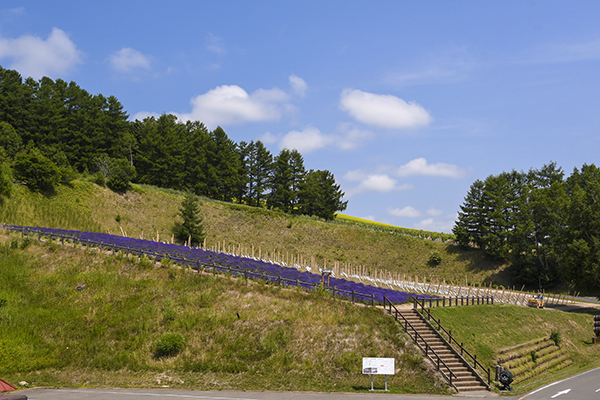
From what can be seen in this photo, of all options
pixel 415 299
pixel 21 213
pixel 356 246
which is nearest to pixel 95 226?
pixel 21 213

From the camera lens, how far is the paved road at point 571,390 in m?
22.6

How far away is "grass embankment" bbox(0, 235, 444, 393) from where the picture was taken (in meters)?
24.2

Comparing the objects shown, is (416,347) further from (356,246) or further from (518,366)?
(356,246)

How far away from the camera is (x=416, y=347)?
25688 millimetres

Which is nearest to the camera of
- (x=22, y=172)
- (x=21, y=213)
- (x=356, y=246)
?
(x=21, y=213)

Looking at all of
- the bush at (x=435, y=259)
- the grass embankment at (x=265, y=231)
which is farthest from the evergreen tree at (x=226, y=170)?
the bush at (x=435, y=259)

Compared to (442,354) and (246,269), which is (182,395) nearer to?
(442,354)

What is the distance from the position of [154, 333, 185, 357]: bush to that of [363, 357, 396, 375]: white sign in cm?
1115

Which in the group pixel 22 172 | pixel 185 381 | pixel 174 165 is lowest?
pixel 185 381

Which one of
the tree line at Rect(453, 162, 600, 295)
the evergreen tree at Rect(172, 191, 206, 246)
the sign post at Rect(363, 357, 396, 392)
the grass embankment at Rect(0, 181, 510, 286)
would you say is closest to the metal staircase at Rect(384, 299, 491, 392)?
the sign post at Rect(363, 357, 396, 392)

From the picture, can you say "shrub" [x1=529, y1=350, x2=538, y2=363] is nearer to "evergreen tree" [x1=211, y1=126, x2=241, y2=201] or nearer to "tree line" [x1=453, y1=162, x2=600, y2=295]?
"tree line" [x1=453, y1=162, x2=600, y2=295]

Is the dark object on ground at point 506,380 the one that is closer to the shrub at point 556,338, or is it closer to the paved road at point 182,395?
the paved road at point 182,395

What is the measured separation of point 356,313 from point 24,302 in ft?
75.8

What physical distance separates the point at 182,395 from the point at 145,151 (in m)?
81.9
